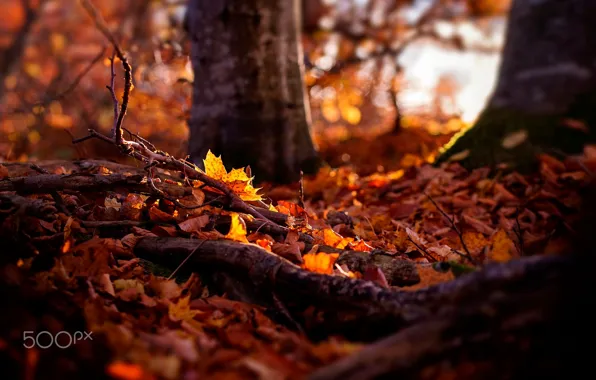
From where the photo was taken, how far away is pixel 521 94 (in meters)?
3.51

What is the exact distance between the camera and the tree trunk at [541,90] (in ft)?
10.7

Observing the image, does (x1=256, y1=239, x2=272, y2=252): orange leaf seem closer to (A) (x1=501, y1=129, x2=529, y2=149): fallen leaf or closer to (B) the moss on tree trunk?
(B) the moss on tree trunk

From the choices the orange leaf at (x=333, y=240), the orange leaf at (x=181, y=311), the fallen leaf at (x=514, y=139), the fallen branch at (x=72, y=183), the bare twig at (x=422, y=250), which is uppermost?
the fallen branch at (x=72, y=183)

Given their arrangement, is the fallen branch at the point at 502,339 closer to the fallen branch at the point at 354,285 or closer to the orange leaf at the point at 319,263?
the fallen branch at the point at 354,285

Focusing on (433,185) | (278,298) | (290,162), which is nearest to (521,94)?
(433,185)

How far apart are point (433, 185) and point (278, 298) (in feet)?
6.17

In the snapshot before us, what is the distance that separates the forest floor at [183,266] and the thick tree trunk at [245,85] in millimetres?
1086

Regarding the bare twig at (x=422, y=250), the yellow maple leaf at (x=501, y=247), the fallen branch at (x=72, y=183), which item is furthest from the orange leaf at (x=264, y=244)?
the yellow maple leaf at (x=501, y=247)

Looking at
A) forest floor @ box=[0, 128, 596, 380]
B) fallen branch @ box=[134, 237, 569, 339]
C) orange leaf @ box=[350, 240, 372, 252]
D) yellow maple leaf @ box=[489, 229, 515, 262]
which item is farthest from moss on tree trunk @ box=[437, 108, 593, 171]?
fallen branch @ box=[134, 237, 569, 339]

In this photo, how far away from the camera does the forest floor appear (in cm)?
118

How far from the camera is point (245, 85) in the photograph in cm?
351

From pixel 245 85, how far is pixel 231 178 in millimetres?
1602

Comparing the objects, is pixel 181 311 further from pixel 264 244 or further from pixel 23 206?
pixel 23 206

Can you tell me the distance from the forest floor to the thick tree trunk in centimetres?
109
